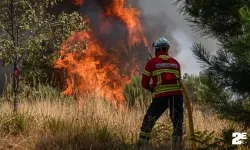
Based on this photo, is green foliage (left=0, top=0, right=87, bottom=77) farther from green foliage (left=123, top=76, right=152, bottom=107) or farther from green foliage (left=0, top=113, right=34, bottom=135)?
green foliage (left=123, top=76, right=152, bottom=107)

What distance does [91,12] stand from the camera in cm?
2280

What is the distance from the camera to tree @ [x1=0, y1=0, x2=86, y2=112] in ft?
31.2

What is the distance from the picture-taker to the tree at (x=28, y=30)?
951 centimetres

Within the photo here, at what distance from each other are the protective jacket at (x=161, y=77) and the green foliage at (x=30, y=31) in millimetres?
4012

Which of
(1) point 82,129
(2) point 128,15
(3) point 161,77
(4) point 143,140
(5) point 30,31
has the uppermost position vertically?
(2) point 128,15

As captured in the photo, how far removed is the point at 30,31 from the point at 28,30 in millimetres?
316

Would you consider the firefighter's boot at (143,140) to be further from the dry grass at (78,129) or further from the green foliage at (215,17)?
the green foliage at (215,17)

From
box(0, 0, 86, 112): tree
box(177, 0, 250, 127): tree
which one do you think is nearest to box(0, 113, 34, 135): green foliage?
box(0, 0, 86, 112): tree

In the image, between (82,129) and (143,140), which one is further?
(82,129)

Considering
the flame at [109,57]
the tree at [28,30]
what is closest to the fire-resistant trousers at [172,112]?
the tree at [28,30]

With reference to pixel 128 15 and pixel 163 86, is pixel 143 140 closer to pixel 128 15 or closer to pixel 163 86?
pixel 163 86

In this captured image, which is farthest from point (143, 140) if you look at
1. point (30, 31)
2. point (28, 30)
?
point (28, 30)

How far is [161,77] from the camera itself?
20.3 ft

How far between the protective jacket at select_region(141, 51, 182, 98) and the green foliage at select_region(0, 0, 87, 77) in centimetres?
401
